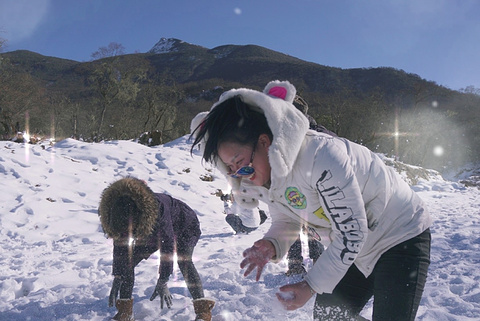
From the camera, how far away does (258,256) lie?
1.66 meters

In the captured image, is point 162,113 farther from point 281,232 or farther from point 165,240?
point 281,232

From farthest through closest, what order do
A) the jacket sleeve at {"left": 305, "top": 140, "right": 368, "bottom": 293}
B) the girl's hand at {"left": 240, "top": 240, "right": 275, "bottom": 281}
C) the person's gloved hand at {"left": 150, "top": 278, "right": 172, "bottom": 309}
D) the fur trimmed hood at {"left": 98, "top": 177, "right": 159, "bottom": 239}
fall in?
the person's gloved hand at {"left": 150, "top": 278, "right": 172, "bottom": 309} < the fur trimmed hood at {"left": 98, "top": 177, "right": 159, "bottom": 239} < the girl's hand at {"left": 240, "top": 240, "right": 275, "bottom": 281} < the jacket sleeve at {"left": 305, "top": 140, "right": 368, "bottom": 293}

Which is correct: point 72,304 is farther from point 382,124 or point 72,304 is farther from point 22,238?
point 382,124

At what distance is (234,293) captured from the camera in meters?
2.89

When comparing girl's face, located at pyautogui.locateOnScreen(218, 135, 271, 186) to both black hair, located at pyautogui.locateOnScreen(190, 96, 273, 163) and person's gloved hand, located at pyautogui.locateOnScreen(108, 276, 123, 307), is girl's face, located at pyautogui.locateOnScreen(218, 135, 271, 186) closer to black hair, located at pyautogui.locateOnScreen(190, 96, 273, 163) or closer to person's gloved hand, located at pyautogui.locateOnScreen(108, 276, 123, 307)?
black hair, located at pyautogui.locateOnScreen(190, 96, 273, 163)

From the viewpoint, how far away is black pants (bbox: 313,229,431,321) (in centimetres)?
138

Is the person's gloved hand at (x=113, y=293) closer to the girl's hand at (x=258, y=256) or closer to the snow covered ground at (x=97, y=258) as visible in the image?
the snow covered ground at (x=97, y=258)

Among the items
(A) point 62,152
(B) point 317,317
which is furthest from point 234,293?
(A) point 62,152

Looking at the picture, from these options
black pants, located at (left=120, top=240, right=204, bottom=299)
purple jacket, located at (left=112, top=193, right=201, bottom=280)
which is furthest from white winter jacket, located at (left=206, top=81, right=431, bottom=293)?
black pants, located at (left=120, top=240, right=204, bottom=299)

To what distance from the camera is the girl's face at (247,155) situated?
54.2 inches

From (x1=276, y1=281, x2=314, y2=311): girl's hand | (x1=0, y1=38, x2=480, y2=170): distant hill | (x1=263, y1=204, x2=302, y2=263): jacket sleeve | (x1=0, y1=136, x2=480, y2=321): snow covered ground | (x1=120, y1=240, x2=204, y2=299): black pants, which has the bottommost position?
(x1=0, y1=136, x2=480, y2=321): snow covered ground

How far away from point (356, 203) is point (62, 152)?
10149 millimetres

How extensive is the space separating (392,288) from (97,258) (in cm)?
345

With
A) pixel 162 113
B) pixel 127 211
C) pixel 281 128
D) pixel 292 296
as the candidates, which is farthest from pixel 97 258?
pixel 162 113
